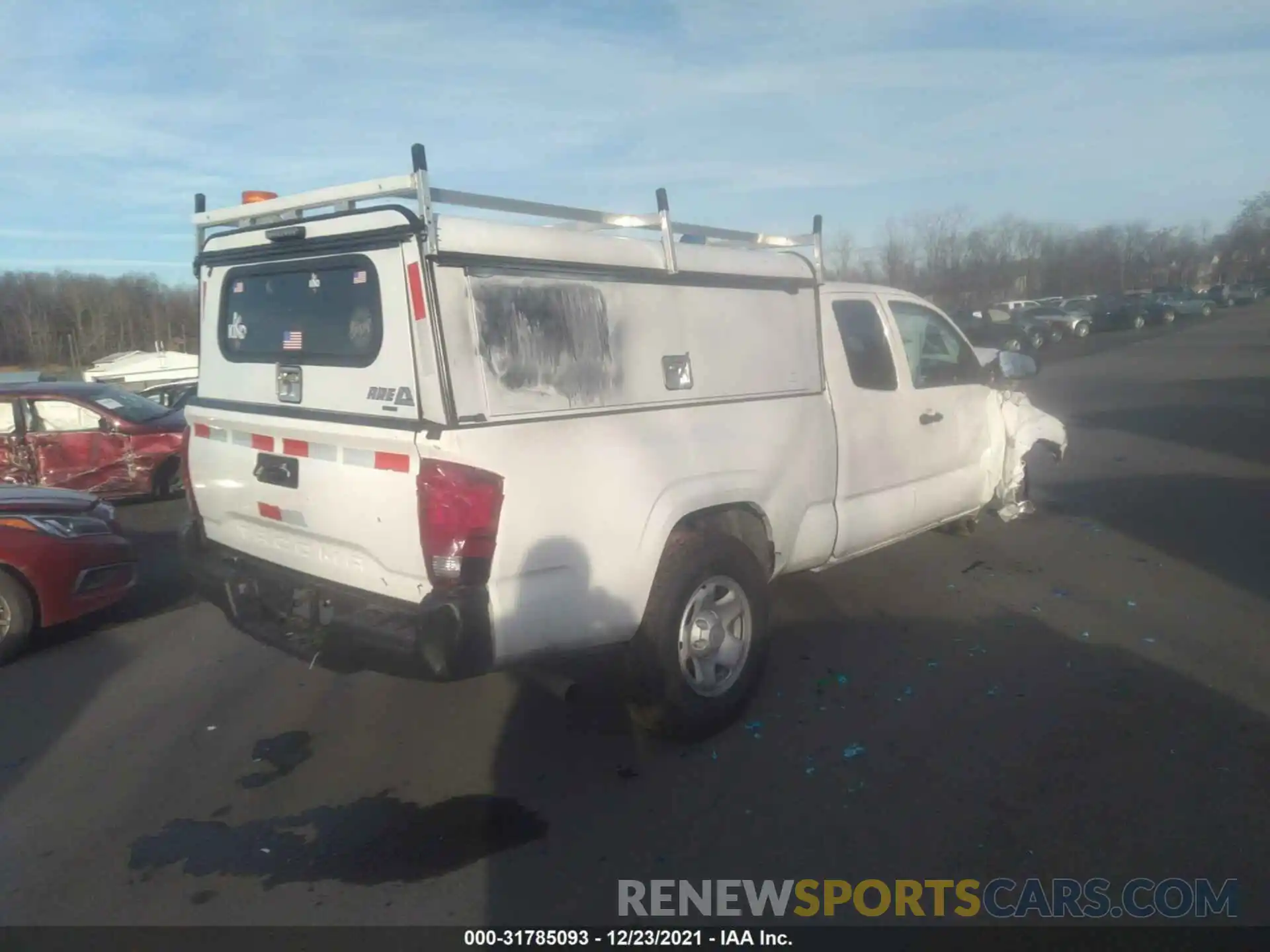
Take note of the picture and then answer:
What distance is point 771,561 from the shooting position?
16.5 feet

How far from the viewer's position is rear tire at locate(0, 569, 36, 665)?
5.87 metres

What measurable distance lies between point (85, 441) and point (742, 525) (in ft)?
30.2

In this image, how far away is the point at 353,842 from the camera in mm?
3725

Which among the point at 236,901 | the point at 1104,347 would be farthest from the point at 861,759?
the point at 1104,347

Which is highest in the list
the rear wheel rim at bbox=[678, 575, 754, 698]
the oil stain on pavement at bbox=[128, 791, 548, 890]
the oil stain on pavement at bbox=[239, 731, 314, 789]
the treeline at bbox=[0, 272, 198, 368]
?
the treeline at bbox=[0, 272, 198, 368]

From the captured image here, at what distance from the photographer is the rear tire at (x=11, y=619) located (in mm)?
5871

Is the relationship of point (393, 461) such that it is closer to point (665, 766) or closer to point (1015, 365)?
point (665, 766)

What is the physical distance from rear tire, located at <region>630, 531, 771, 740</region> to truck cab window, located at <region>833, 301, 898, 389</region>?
1.56m

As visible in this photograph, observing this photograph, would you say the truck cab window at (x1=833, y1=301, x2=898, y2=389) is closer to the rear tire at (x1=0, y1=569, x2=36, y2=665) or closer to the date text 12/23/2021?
the date text 12/23/2021

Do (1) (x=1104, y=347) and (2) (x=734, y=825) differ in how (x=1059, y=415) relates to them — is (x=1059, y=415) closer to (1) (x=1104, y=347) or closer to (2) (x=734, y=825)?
(2) (x=734, y=825)

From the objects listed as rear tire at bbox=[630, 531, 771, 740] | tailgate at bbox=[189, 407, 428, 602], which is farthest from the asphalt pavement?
tailgate at bbox=[189, 407, 428, 602]

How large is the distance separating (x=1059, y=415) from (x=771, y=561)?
42.3ft

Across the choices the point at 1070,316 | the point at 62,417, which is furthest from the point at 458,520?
the point at 1070,316

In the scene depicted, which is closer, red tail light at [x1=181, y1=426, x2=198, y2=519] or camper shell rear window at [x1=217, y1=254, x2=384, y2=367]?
camper shell rear window at [x1=217, y1=254, x2=384, y2=367]
